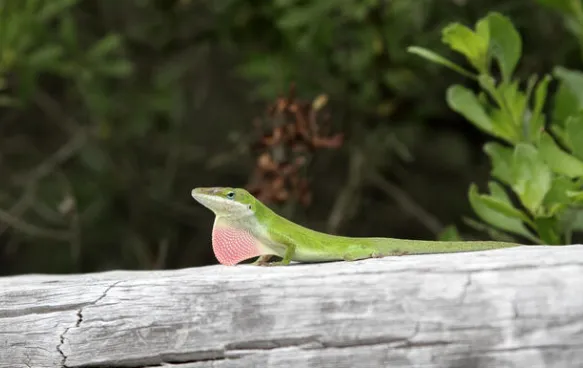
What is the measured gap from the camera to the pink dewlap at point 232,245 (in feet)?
6.88

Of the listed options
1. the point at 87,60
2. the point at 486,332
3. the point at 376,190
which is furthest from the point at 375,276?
the point at 376,190

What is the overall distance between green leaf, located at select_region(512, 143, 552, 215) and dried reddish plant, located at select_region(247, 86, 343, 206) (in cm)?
104

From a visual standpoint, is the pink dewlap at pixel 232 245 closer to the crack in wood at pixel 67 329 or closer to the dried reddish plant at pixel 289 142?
the crack in wood at pixel 67 329

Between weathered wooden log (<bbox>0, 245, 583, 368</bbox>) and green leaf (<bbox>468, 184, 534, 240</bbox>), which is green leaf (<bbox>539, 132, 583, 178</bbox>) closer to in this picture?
green leaf (<bbox>468, 184, 534, 240</bbox>)

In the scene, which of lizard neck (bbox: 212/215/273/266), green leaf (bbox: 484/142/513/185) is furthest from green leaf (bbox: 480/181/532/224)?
lizard neck (bbox: 212/215/273/266)

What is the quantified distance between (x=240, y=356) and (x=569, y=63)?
107 inches

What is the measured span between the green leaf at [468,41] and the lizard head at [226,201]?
0.76 m

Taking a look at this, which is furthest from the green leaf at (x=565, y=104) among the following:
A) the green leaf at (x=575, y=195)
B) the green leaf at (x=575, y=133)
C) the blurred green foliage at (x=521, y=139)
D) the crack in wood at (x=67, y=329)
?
the crack in wood at (x=67, y=329)

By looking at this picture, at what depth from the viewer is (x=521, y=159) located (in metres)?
2.05

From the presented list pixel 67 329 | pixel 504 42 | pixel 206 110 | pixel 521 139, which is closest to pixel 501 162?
pixel 521 139

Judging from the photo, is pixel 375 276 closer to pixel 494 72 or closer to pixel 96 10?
pixel 494 72

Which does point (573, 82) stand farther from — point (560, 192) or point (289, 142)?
point (289, 142)

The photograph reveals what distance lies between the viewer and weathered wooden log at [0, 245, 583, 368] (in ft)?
4.84

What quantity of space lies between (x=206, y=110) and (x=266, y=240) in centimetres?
279
